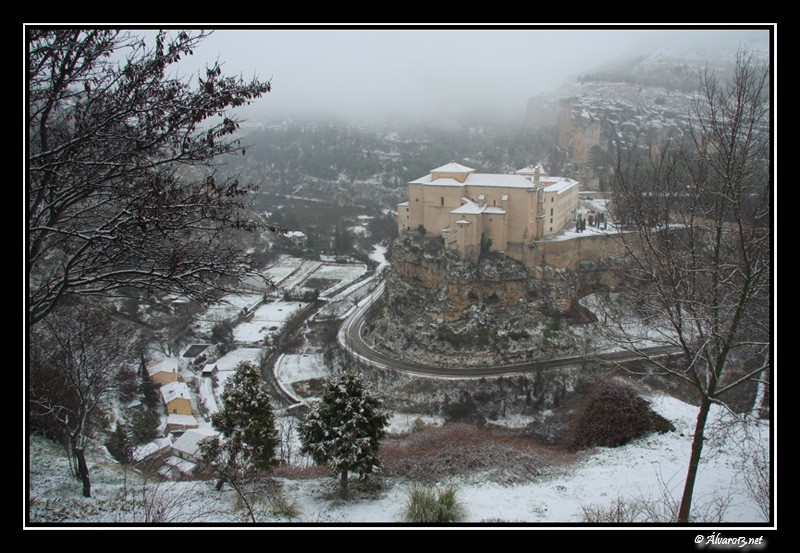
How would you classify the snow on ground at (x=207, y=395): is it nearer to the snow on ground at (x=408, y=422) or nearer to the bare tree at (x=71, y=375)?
the snow on ground at (x=408, y=422)

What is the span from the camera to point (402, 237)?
25.2 metres

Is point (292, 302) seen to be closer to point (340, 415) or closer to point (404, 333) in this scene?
point (404, 333)

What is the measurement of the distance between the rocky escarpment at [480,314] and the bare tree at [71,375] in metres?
14.9

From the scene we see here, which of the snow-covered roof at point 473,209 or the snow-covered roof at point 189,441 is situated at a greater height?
the snow-covered roof at point 473,209

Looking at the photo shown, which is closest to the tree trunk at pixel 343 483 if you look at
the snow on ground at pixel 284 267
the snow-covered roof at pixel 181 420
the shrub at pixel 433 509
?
the shrub at pixel 433 509

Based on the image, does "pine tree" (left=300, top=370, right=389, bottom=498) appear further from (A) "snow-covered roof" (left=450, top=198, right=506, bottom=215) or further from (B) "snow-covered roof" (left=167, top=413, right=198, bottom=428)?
(A) "snow-covered roof" (left=450, top=198, right=506, bottom=215)

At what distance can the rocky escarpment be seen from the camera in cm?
2241

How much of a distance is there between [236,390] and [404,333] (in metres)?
14.6

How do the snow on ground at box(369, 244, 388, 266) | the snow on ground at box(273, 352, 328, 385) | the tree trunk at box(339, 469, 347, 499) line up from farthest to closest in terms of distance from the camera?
the snow on ground at box(369, 244, 388, 266) < the snow on ground at box(273, 352, 328, 385) < the tree trunk at box(339, 469, 347, 499)

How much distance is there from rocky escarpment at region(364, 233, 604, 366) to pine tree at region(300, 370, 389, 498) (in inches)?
555

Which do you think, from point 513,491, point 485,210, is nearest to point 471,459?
point 513,491

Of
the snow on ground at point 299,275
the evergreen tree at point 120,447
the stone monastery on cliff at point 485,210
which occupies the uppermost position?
the stone monastery on cliff at point 485,210

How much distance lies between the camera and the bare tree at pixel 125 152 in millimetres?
3852

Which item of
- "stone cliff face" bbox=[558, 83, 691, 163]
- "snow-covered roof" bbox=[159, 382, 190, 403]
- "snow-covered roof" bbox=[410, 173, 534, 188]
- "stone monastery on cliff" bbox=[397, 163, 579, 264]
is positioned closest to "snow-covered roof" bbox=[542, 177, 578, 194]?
"stone monastery on cliff" bbox=[397, 163, 579, 264]
